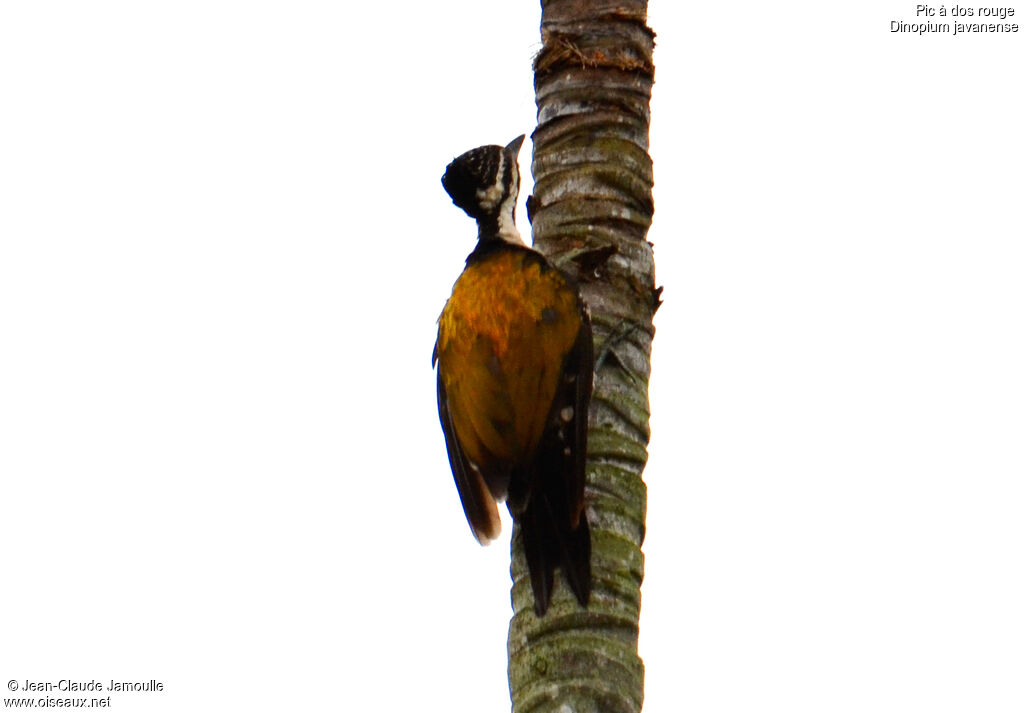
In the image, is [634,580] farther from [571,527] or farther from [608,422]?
[608,422]

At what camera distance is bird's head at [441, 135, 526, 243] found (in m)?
6.90

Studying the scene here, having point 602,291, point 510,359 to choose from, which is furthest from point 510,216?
point 510,359

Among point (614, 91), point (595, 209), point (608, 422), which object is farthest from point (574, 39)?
point (608, 422)

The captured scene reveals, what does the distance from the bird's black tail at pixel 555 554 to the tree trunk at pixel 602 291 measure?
1.5 inches

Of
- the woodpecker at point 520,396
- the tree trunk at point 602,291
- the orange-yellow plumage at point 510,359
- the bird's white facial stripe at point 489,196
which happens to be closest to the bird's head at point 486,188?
the bird's white facial stripe at point 489,196

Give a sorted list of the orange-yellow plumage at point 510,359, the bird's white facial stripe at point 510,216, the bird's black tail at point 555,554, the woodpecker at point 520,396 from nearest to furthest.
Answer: the bird's black tail at point 555,554 < the woodpecker at point 520,396 < the orange-yellow plumage at point 510,359 < the bird's white facial stripe at point 510,216

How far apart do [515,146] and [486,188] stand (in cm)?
41

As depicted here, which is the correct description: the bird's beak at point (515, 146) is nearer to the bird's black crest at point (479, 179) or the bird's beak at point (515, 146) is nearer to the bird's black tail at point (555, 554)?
the bird's black crest at point (479, 179)

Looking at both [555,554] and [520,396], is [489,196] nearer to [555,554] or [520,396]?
[520,396]

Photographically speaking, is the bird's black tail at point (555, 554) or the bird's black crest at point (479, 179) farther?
the bird's black crest at point (479, 179)

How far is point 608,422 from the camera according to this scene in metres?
5.46

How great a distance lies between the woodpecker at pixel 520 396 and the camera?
17.5ft

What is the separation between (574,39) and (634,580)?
2226mm

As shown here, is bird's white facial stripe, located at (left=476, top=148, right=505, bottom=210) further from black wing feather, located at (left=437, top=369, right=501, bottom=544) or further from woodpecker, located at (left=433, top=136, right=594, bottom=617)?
black wing feather, located at (left=437, top=369, right=501, bottom=544)
